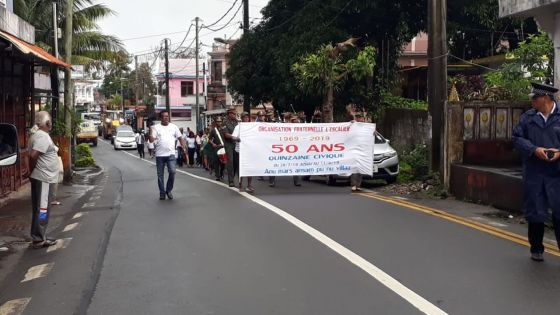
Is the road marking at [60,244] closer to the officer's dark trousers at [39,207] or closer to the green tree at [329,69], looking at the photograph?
the officer's dark trousers at [39,207]

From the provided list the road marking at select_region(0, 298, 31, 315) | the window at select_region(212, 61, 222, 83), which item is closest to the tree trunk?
the road marking at select_region(0, 298, 31, 315)

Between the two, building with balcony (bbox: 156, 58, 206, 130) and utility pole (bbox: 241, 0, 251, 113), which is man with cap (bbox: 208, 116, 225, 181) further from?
building with balcony (bbox: 156, 58, 206, 130)

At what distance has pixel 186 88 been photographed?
66562 millimetres

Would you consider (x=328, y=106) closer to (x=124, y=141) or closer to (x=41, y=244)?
(x=41, y=244)

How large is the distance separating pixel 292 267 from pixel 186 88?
61.5m

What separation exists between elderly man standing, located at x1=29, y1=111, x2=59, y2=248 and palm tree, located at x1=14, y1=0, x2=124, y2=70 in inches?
696

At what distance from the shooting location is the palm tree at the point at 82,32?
2488cm

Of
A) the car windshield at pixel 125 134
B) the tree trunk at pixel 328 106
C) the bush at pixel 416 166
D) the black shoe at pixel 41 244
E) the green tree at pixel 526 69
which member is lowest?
the black shoe at pixel 41 244

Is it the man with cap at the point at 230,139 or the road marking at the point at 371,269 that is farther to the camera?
the man with cap at the point at 230,139

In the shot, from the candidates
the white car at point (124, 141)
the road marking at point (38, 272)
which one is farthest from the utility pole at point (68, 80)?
the white car at point (124, 141)

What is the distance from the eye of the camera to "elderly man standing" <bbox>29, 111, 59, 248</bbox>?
786cm

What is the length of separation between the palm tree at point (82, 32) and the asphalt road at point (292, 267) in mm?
17125

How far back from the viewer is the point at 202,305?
5.34 m

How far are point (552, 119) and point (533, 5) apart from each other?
5.60 meters
